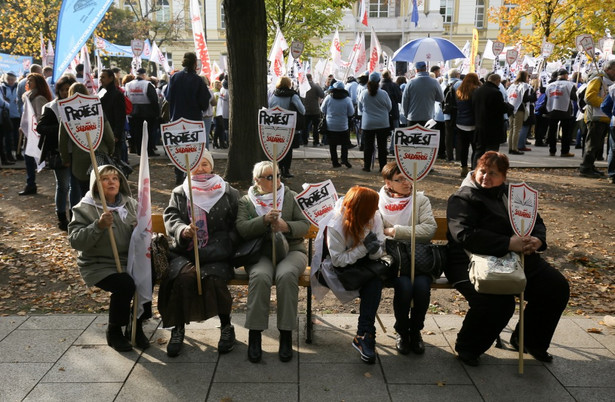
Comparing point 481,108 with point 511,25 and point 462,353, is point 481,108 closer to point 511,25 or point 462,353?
point 462,353

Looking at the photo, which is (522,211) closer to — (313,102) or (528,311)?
(528,311)

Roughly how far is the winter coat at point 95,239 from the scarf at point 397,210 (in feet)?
6.48

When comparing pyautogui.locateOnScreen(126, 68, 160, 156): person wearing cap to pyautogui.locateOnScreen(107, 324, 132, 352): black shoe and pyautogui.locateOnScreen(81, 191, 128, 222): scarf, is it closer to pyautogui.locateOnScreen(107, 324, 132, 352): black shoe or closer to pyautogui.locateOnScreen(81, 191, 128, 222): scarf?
pyautogui.locateOnScreen(81, 191, 128, 222): scarf

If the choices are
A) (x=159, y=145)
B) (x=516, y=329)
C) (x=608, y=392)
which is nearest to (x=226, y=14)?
(x=516, y=329)

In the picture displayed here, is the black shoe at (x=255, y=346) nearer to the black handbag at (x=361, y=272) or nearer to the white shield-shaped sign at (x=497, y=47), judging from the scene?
the black handbag at (x=361, y=272)

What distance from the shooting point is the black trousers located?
3826 millimetres

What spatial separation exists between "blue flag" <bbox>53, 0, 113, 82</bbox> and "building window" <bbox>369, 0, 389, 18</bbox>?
43.3 meters

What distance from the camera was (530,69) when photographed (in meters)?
22.5

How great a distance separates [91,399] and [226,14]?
6592 millimetres

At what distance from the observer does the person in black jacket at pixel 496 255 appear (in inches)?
152

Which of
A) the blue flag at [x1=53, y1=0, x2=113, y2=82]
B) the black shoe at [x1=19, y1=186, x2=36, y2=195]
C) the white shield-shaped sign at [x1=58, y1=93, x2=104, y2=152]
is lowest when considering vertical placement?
the black shoe at [x1=19, y1=186, x2=36, y2=195]

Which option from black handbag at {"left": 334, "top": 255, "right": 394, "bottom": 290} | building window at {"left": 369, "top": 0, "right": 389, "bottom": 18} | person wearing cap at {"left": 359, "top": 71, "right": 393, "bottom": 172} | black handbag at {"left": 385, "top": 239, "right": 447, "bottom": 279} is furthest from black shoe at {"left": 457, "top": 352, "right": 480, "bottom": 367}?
building window at {"left": 369, "top": 0, "right": 389, "bottom": 18}

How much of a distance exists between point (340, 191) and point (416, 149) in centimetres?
539

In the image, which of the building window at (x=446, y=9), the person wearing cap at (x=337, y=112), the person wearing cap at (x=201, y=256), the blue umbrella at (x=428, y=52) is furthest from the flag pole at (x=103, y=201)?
the building window at (x=446, y=9)
